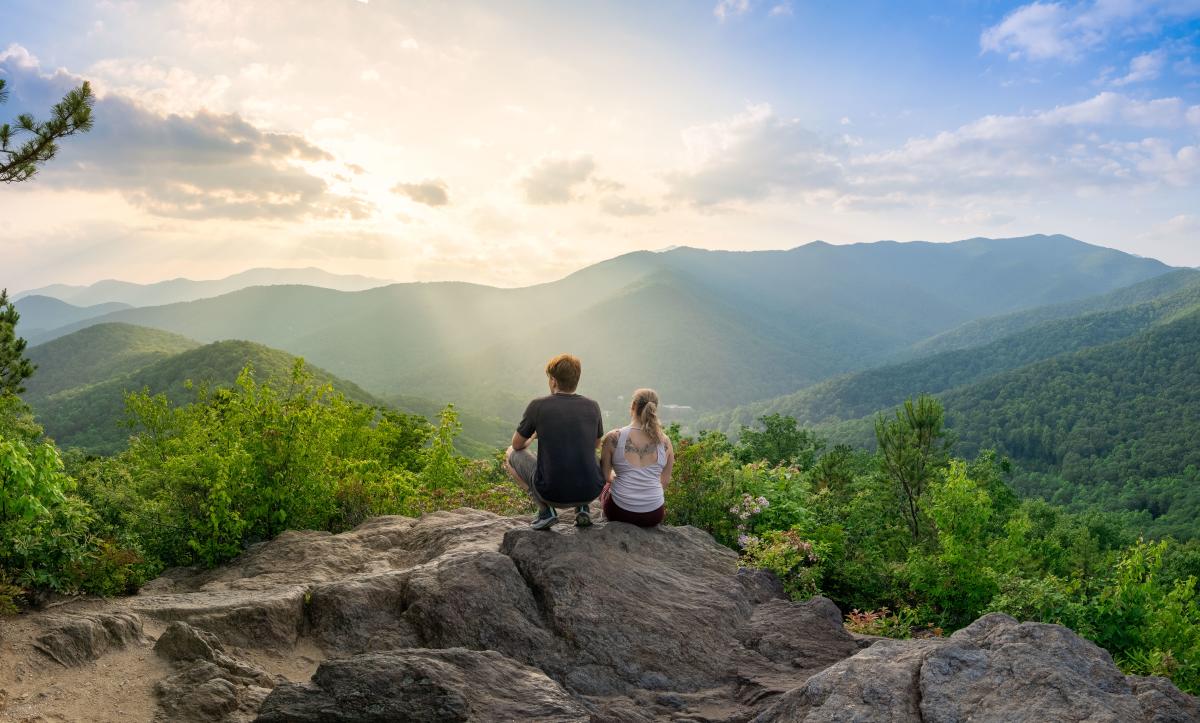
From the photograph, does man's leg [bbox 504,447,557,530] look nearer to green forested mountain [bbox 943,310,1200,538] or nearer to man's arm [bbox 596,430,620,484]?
man's arm [bbox 596,430,620,484]

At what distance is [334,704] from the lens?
15.7 ft

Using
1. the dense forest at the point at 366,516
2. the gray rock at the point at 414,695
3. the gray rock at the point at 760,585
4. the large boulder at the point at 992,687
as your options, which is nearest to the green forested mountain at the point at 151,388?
the dense forest at the point at 366,516

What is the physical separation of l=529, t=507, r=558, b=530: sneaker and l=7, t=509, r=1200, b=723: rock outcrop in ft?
0.49

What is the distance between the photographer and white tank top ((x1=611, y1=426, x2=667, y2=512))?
7.77 m

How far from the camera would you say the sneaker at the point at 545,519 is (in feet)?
25.3

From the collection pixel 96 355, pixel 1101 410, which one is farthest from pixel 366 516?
pixel 96 355

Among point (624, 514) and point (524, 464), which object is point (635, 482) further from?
point (524, 464)

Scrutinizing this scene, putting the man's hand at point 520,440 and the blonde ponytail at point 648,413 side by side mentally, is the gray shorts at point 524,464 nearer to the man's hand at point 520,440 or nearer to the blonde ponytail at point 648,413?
the man's hand at point 520,440

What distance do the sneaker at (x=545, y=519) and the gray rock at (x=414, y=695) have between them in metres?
2.43

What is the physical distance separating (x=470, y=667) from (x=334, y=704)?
1.02 m

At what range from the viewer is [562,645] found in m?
6.35

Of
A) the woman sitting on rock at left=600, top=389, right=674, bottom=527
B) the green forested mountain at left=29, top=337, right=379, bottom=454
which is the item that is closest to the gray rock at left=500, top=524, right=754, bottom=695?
the woman sitting on rock at left=600, top=389, right=674, bottom=527

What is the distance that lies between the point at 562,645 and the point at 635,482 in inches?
84.9

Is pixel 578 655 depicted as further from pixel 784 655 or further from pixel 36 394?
pixel 36 394
